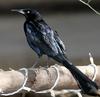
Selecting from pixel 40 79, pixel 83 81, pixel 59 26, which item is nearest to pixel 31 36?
pixel 40 79

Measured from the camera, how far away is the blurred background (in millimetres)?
3965

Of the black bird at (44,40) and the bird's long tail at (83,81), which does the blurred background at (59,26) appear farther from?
the bird's long tail at (83,81)

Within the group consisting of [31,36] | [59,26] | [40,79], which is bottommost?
[59,26]

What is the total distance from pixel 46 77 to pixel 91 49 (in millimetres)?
1329

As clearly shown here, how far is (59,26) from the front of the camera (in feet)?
13.3

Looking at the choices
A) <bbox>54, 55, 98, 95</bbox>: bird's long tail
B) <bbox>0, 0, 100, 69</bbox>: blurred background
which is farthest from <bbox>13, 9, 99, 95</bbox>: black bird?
<bbox>0, 0, 100, 69</bbox>: blurred background

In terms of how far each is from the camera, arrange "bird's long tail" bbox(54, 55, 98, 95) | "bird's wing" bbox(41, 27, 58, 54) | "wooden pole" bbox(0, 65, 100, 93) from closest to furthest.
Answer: "bird's long tail" bbox(54, 55, 98, 95), "wooden pole" bbox(0, 65, 100, 93), "bird's wing" bbox(41, 27, 58, 54)

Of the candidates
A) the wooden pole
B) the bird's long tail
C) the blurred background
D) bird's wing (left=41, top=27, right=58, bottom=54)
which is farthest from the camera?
the blurred background

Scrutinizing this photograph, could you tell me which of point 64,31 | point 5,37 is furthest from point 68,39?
point 5,37

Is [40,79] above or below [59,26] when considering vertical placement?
above

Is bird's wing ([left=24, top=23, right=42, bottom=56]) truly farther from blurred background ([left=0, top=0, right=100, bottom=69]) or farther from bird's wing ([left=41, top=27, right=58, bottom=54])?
blurred background ([left=0, top=0, right=100, bottom=69])

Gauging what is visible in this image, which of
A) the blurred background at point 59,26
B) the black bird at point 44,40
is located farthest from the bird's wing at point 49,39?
the blurred background at point 59,26

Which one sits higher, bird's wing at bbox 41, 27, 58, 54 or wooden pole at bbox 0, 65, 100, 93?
bird's wing at bbox 41, 27, 58, 54

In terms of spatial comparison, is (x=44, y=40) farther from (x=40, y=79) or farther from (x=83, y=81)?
(x=83, y=81)
